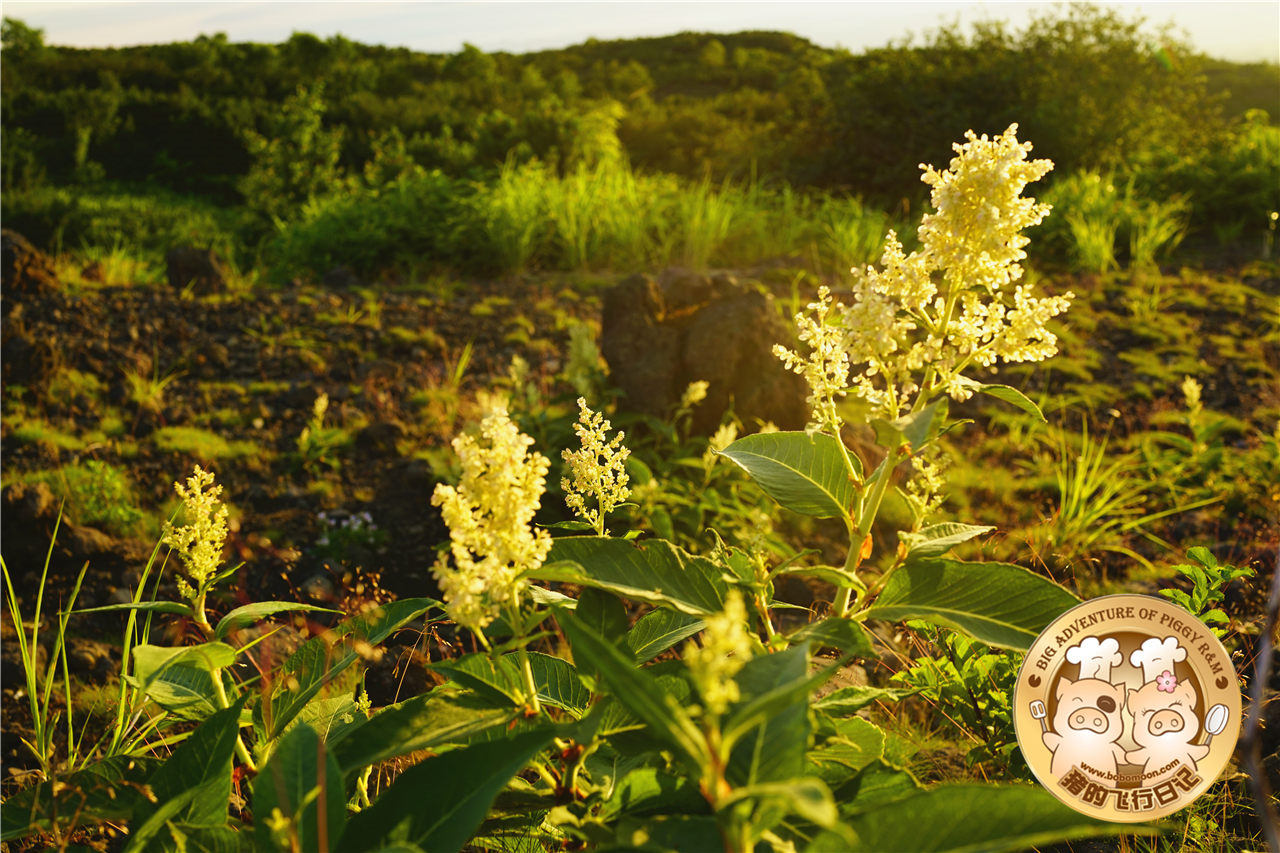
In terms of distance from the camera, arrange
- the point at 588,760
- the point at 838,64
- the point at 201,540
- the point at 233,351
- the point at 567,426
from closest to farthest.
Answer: the point at 588,760
the point at 201,540
the point at 567,426
the point at 233,351
the point at 838,64

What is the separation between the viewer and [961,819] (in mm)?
993

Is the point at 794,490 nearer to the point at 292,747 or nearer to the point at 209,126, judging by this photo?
the point at 292,747

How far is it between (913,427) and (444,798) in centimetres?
72

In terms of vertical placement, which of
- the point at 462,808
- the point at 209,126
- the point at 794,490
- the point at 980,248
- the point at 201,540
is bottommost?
the point at 462,808

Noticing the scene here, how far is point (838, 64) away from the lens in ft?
42.9

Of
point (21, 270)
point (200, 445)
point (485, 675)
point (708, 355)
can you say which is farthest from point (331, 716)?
point (21, 270)

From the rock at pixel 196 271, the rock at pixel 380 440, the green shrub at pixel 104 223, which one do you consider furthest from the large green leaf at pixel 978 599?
the green shrub at pixel 104 223

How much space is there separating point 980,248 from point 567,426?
307 centimetres

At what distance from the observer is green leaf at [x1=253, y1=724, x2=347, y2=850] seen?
1086 millimetres

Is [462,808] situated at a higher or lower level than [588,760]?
higher

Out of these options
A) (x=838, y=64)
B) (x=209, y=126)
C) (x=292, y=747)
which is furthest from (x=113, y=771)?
(x=209, y=126)

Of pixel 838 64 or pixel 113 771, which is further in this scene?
pixel 838 64

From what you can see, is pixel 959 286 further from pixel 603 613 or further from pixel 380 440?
pixel 380 440

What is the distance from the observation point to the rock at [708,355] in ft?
14.8
